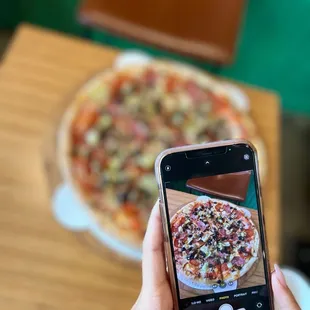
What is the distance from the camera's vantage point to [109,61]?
3.52 ft

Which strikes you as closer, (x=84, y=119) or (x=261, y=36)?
(x=84, y=119)

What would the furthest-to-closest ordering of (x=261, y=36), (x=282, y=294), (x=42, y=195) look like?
(x=261, y=36), (x=42, y=195), (x=282, y=294)

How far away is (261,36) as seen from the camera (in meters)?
1.49

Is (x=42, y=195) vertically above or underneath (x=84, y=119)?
underneath

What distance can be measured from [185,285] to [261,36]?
1.10m

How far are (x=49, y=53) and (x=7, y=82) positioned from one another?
0.11 metres

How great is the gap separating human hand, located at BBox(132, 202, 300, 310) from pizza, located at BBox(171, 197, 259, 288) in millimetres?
22

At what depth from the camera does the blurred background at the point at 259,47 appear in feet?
4.32

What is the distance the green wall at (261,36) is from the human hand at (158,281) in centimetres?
97

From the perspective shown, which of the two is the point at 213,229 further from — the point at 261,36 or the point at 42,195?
the point at 261,36

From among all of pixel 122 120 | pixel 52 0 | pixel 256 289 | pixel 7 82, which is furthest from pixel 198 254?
pixel 52 0

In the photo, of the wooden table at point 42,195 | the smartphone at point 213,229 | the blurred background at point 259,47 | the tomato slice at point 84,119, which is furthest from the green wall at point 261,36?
the smartphone at point 213,229

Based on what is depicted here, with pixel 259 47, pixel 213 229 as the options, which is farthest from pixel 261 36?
pixel 213 229

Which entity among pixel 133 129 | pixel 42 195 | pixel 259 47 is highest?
pixel 259 47
